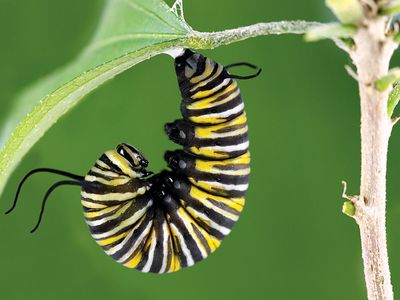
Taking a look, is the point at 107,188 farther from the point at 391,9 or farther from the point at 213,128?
the point at 391,9

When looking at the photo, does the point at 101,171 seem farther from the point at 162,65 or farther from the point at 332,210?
the point at 332,210

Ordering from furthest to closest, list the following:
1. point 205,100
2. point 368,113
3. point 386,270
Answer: point 205,100, point 386,270, point 368,113

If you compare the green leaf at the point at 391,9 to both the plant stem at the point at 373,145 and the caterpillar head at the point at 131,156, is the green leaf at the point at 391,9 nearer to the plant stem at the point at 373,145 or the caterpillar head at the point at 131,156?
the plant stem at the point at 373,145

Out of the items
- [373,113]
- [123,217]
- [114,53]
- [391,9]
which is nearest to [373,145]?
[373,113]

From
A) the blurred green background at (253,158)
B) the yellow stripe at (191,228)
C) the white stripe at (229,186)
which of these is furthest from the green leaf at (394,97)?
the blurred green background at (253,158)

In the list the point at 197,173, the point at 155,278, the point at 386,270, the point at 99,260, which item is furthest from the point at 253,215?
the point at 386,270
